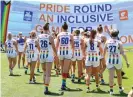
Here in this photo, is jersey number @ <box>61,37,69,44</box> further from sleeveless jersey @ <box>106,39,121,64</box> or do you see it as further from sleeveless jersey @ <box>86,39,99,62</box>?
sleeveless jersey @ <box>106,39,121,64</box>

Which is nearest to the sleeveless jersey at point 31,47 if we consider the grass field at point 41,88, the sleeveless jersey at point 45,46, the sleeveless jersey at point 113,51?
the grass field at point 41,88

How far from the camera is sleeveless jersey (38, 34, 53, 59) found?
1449 centimetres

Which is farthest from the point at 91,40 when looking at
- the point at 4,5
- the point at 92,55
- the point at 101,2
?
the point at 4,5

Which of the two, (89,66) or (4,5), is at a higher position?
(4,5)

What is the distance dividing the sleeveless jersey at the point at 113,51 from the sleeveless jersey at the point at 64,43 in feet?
6.23

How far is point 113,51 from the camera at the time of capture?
14.0m

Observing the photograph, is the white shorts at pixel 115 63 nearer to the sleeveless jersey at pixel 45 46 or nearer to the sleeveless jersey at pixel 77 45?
the sleeveless jersey at pixel 45 46

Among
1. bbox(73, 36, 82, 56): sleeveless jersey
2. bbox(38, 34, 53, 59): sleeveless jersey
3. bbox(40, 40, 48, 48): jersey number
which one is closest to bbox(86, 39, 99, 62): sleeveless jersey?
bbox(38, 34, 53, 59): sleeveless jersey

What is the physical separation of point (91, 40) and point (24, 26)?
25.9 m

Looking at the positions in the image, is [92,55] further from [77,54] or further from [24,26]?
[24,26]

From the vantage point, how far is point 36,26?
39.9 meters

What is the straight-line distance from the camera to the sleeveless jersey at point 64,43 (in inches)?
605

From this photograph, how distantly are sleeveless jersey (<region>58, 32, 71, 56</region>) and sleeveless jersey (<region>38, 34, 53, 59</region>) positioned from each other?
2.91ft

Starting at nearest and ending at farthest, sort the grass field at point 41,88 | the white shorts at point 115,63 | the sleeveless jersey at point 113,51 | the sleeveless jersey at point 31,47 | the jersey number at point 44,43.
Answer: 1. the sleeveless jersey at point 113,51
2. the white shorts at point 115,63
3. the grass field at point 41,88
4. the jersey number at point 44,43
5. the sleeveless jersey at point 31,47
